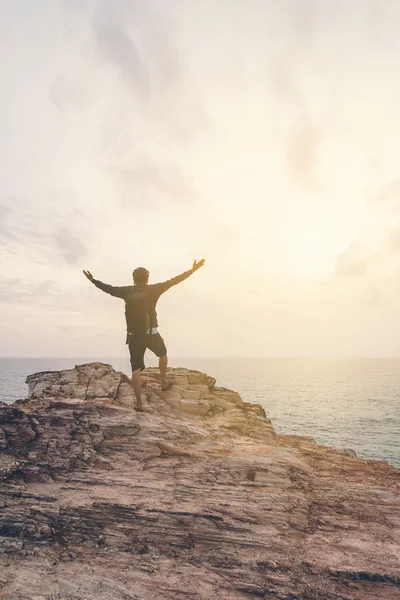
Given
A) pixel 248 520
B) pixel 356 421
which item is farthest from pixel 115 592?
pixel 356 421

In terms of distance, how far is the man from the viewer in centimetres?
1380

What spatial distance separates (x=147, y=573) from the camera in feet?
31.6

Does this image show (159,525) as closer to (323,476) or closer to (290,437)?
(323,476)

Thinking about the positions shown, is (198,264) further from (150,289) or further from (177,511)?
(177,511)

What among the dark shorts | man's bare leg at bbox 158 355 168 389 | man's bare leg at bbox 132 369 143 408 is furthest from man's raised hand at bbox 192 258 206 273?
man's bare leg at bbox 132 369 143 408

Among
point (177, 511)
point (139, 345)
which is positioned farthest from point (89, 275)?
point (177, 511)

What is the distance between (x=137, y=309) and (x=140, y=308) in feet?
0.43

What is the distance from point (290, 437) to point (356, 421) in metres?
68.0

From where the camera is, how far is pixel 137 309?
13789mm

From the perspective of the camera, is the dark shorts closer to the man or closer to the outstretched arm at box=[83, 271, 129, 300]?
the man

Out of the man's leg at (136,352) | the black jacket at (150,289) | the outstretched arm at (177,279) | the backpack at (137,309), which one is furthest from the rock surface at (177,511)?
the outstretched arm at (177,279)

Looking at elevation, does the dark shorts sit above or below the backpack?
below

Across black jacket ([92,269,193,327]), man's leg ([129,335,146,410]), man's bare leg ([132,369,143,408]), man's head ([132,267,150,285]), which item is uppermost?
man's head ([132,267,150,285])

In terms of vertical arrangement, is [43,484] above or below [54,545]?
above
